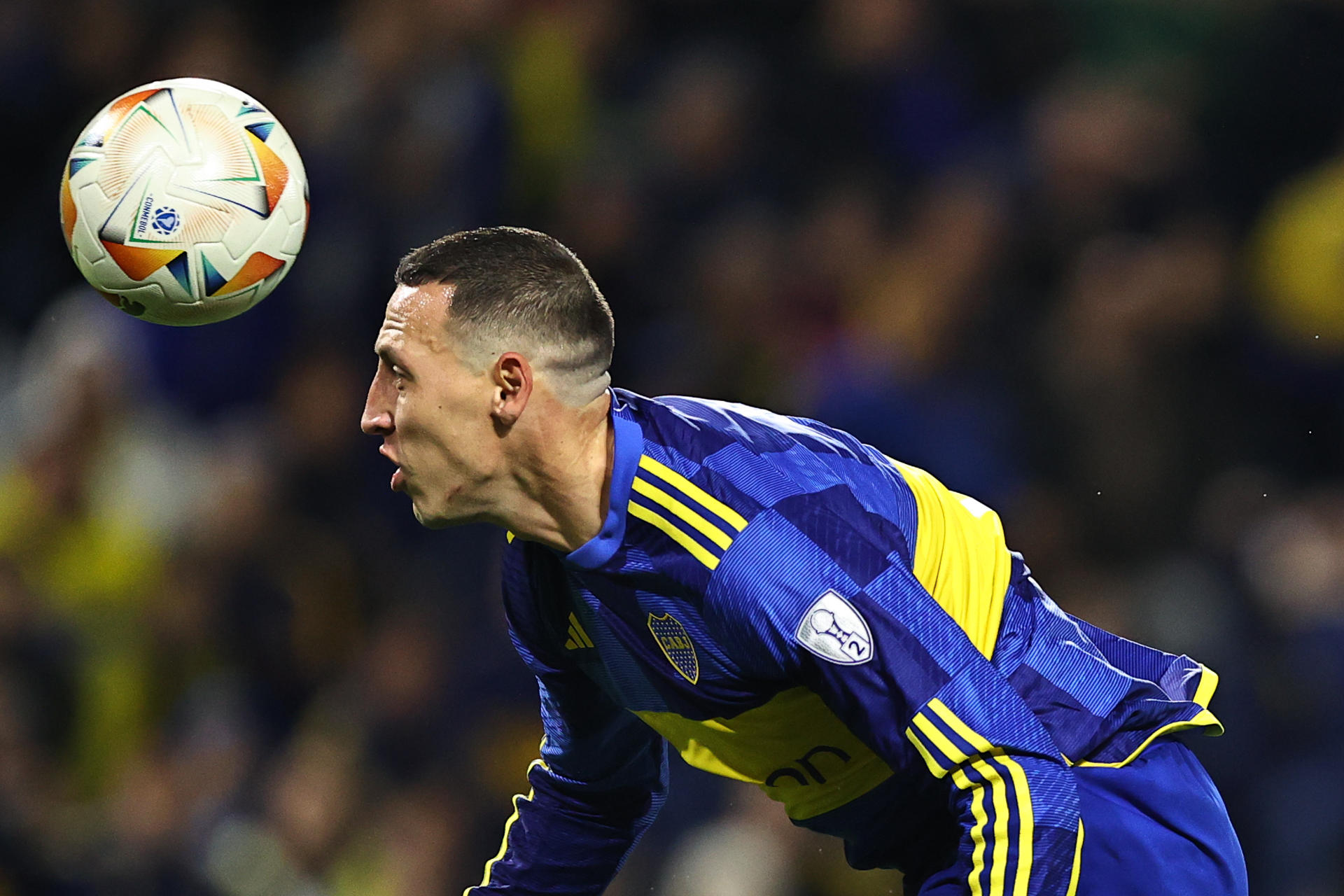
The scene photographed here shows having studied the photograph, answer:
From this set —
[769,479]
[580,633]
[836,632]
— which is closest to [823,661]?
[836,632]

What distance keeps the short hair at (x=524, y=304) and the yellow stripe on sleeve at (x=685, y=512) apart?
18 centimetres

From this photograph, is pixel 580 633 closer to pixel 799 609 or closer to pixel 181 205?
pixel 799 609

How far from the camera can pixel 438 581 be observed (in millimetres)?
5453

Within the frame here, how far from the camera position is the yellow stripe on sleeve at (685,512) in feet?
7.57

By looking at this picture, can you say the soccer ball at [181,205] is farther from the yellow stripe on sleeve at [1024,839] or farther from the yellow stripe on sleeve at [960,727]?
the yellow stripe on sleeve at [1024,839]

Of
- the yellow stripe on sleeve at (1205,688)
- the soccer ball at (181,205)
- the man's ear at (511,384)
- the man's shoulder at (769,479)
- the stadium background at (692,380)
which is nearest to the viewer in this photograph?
the man's shoulder at (769,479)

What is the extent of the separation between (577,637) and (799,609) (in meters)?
0.63

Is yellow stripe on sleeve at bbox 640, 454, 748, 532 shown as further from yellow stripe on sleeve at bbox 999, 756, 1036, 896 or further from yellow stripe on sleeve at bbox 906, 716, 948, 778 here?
yellow stripe on sleeve at bbox 999, 756, 1036, 896

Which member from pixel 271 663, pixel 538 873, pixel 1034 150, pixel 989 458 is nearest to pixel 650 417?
pixel 538 873

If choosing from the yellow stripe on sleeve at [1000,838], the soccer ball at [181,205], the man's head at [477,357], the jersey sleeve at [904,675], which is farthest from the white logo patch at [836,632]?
the soccer ball at [181,205]

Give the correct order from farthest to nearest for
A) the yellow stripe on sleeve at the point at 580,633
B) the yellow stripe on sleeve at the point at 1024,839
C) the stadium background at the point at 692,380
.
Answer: the stadium background at the point at 692,380 → the yellow stripe on sleeve at the point at 580,633 → the yellow stripe on sleeve at the point at 1024,839

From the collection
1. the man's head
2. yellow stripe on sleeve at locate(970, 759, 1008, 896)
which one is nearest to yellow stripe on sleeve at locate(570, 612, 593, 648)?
the man's head

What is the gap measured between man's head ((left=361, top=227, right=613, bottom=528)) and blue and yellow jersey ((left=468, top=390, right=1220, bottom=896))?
140 millimetres

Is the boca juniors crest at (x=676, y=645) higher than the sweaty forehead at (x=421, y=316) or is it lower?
lower
